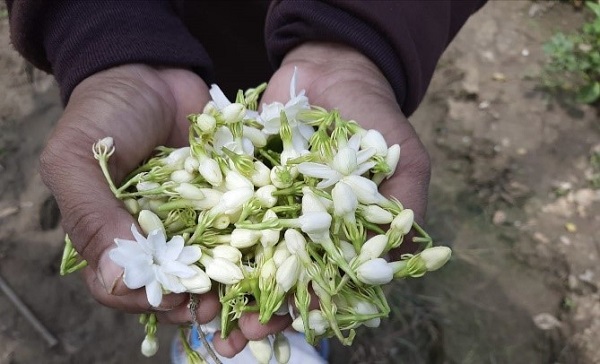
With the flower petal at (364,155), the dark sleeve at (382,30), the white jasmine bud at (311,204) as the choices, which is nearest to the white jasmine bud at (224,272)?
the white jasmine bud at (311,204)

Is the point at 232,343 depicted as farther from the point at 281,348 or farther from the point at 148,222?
the point at 148,222

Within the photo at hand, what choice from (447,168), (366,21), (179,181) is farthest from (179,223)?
(447,168)

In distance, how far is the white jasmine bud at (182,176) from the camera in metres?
0.79

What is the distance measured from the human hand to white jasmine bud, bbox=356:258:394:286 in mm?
70

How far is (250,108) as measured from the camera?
35.8 inches

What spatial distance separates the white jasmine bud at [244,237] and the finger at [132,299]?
0.09m

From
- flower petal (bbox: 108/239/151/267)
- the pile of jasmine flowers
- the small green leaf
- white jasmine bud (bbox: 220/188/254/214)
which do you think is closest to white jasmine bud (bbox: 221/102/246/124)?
the pile of jasmine flowers

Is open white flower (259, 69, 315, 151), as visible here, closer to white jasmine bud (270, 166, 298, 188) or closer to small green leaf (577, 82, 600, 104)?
white jasmine bud (270, 166, 298, 188)

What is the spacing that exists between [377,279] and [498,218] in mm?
1176

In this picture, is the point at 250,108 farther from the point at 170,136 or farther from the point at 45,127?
the point at 45,127

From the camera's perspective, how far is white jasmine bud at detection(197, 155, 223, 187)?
77 cm

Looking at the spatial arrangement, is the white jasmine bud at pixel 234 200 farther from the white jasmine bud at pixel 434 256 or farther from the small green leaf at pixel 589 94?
the small green leaf at pixel 589 94

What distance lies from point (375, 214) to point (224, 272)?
19cm

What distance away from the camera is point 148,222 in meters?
0.74
